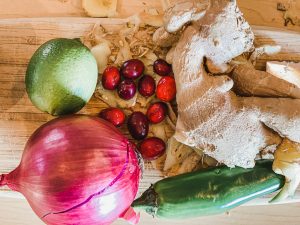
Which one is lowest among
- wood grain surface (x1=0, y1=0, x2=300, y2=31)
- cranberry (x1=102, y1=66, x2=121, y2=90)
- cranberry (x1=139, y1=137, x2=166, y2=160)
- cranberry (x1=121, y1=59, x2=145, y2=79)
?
cranberry (x1=139, y1=137, x2=166, y2=160)

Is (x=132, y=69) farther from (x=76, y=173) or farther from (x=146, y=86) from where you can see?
(x=76, y=173)

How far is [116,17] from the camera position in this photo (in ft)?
3.41

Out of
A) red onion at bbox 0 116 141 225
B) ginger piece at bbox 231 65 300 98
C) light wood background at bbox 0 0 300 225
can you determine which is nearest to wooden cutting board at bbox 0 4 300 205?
light wood background at bbox 0 0 300 225

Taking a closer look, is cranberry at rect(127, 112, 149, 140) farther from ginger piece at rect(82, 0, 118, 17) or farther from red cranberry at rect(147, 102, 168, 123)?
ginger piece at rect(82, 0, 118, 17)

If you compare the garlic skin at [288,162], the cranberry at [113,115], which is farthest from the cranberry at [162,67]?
the garlic skin at [288,162]

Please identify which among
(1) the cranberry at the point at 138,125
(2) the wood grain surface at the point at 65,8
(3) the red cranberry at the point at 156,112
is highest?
(2) the wood grain surface at the point at 65,8

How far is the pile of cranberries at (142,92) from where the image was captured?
967 millimetres

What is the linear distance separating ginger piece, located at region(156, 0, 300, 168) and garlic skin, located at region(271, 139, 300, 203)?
0.01 m

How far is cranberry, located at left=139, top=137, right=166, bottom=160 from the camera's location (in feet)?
3.19

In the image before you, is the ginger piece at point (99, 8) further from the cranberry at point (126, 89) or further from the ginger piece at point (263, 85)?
the ginger piece at point (263, 85)

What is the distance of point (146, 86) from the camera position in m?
0.97

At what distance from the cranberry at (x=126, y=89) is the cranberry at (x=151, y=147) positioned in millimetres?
88

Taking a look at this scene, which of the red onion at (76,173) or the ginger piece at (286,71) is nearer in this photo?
the red onion at (76,173)

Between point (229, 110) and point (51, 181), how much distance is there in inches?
12.4
